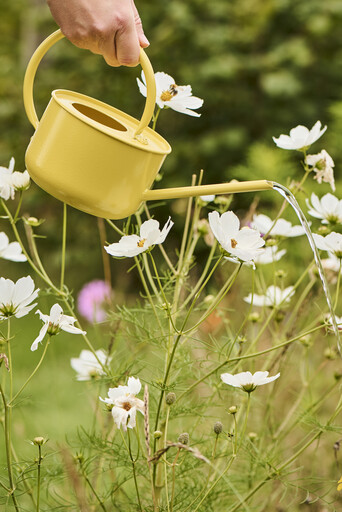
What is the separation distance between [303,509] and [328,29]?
6.70 ft

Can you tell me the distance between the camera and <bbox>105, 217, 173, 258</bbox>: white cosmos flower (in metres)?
0.73

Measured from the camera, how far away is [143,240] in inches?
29.6

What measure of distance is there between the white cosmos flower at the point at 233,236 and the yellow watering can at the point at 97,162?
70 millimetres

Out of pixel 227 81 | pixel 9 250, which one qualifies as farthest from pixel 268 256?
pixel 227 81

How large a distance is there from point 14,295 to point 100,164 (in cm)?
18

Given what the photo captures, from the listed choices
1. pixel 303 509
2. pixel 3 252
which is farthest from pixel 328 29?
pixel 3 252

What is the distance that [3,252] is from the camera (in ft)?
3.09

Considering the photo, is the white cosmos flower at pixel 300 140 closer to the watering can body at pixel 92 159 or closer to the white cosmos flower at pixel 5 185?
the watering can body at pixel 92 159

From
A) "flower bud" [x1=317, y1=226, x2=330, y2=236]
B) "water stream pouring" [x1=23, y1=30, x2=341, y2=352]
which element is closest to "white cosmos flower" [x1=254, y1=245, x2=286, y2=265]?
"flower bud" [x1=317, y1=226, x2=330, y2=236]

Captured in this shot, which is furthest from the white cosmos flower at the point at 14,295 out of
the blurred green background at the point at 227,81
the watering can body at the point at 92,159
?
the blurred green background at the point at 227,81

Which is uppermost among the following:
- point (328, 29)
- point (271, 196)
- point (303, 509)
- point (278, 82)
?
point (328, 29)

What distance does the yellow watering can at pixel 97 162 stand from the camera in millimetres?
788

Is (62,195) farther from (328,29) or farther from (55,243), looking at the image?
(55,243)

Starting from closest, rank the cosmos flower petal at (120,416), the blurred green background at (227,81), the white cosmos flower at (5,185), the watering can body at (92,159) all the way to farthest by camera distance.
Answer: the cosmos flower petal at (120,416) < the watering can body at (92,159) < the white cosmos flower at (5,185) < the blurred green background at (227,81)
